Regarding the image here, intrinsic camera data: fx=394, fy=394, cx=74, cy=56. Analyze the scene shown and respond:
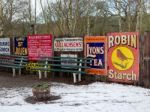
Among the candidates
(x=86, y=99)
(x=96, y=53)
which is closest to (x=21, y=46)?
(x=96, y=53)

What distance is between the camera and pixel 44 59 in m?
16.8

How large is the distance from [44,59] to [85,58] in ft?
7.93

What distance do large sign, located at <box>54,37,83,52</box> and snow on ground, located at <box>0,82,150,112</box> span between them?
6.62ft

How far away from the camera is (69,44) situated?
52.3ft

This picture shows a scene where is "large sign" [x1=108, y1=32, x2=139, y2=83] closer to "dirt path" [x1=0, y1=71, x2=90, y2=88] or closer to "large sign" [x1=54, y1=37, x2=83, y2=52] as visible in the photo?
"dirt path" [x1=0, y1=71, x2=90, y2=88]

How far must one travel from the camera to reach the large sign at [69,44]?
15.5 meters

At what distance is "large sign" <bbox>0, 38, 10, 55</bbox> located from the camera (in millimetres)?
19508

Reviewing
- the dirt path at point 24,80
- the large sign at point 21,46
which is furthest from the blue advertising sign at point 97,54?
the large sign at point 21,46

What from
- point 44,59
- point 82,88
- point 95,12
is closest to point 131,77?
point 82,88

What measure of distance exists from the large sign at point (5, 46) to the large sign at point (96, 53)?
5599 millimetres

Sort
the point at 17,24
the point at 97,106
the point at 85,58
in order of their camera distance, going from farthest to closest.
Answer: the point at 17,24 < the point at 85,58 < the point at 97,106

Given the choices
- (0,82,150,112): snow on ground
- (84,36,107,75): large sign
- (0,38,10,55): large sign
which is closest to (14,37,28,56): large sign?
(0,38,10,55): large sign

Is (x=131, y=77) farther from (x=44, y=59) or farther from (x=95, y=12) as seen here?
(x=95, y=12)

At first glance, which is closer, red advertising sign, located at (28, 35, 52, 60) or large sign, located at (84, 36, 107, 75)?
large sign, located at (84, 36, 107, 75)
